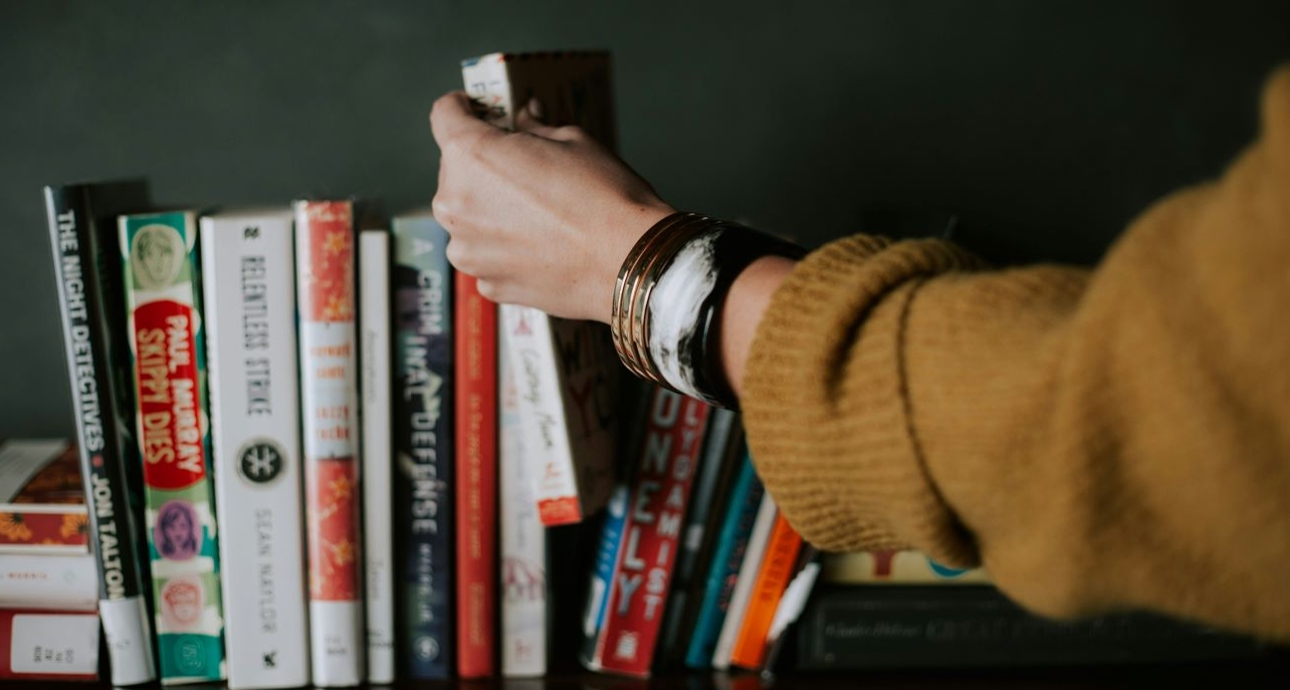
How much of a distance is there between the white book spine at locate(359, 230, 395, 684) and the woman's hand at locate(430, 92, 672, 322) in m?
0.15

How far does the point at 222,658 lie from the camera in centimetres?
Result: 81

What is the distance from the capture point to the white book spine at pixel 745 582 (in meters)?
0.86

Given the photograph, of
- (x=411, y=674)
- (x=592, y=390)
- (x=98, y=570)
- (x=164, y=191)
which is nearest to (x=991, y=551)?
(x=592, y=390)

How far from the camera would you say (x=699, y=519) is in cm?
85

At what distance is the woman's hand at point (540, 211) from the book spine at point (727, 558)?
0.97ft

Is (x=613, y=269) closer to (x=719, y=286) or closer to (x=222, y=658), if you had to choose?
(x=719, y=286)

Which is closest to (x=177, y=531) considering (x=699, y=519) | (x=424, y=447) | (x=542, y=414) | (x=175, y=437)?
(x=175, y=437)

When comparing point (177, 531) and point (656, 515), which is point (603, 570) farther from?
point (177, 531)

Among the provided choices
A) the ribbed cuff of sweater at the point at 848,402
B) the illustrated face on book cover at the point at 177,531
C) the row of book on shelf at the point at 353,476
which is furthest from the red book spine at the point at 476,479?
the ribbed cuff of sweater at the point at 848,402

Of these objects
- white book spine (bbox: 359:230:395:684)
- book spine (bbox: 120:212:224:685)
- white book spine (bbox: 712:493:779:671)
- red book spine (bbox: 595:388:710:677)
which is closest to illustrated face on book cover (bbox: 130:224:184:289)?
book spine (bbox: 120:212:224:685)

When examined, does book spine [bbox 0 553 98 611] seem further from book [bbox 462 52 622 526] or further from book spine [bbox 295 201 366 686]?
book [bbox 462 52 622 526]

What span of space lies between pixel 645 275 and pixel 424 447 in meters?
0.36

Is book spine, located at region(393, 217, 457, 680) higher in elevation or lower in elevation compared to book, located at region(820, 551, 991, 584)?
higher

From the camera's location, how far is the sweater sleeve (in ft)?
1.00
